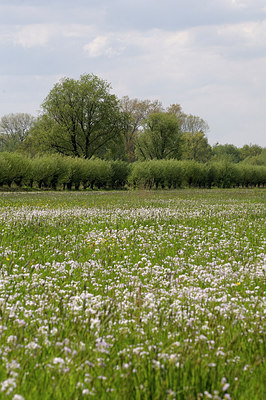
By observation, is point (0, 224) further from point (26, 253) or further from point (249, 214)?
point (249, 214)

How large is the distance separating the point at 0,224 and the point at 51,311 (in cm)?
911

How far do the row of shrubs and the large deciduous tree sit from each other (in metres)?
13.2

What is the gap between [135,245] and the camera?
10438mm

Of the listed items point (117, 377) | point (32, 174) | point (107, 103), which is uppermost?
point (107, 103)

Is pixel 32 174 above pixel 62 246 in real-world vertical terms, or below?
above

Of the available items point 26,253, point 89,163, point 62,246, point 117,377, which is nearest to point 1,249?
point 26,253

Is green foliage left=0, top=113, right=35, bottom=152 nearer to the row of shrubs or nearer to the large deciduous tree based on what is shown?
the large deciduous tree

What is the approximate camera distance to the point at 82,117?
79.6 m

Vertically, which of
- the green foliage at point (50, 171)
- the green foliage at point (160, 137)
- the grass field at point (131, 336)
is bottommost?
the grass field at point (131, 336)

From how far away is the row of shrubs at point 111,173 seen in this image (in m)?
51.2

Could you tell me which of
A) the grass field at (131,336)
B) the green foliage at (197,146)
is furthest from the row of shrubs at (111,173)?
the grass field at (131,336)

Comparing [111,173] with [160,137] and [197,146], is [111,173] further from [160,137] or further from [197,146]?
[197,146]

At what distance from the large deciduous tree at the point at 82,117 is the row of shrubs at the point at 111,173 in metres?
13.2

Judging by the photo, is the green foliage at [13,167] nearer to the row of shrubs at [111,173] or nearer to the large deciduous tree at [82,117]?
the row of shrubs at [111,173]
